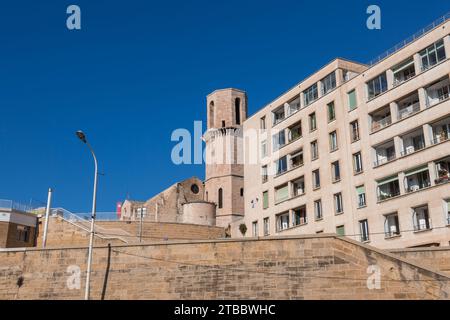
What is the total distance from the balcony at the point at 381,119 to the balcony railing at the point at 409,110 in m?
1.11

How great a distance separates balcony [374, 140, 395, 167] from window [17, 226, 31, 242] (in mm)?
27937

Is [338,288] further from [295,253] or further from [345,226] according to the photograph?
[345,226]

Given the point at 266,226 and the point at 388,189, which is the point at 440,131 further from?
the point at 266,226

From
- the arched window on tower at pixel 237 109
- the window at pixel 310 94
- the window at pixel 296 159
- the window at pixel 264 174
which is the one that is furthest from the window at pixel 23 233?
the arched window on tower at pixel 237 109

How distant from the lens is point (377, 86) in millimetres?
39250

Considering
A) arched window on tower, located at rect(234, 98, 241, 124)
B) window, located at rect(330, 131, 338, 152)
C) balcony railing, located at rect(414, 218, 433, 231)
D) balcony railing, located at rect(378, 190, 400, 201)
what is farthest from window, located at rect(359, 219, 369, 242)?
arched window on tower, located at rect(234, 98, 241, 124)

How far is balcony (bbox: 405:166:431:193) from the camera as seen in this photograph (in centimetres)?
3397

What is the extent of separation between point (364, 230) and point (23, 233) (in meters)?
26.7

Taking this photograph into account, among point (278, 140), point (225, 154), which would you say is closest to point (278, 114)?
point (278, 140)

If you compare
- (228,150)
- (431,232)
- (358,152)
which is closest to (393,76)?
(358,152)

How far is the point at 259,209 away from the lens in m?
49.3

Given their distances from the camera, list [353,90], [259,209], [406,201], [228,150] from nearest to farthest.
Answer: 1. [406,201]
2. [353,90]
3. [259,209]
4. [228,150]

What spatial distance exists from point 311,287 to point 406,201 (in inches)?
564

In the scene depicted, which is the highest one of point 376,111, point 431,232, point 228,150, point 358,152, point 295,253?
point 228,150
